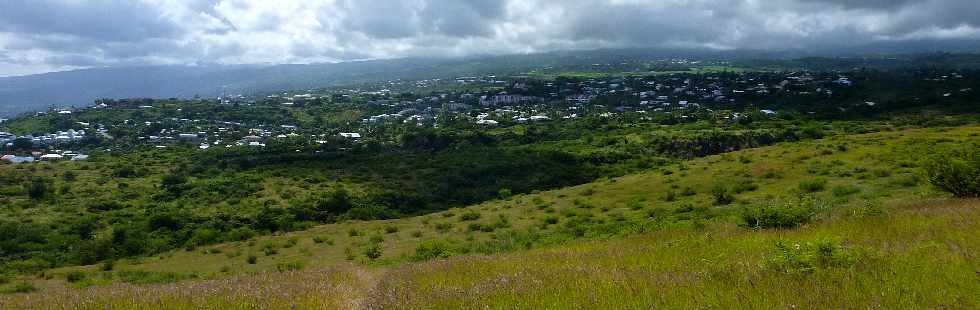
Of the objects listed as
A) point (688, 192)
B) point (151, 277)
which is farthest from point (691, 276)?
point (688, 192)

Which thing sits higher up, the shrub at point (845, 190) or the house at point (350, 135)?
the shrub at point (845, 190)

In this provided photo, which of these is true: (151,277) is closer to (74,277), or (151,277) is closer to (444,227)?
(74,277)

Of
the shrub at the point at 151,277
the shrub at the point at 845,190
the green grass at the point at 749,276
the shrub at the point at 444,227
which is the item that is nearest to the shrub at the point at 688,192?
the shrub at the point at 845,190

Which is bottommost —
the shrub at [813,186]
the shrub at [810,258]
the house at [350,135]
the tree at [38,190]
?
the tree at [38,190]

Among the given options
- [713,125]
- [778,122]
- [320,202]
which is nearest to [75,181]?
[320,202]

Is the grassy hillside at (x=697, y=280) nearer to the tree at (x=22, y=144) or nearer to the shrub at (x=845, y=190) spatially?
the shrub at (x=845, y=190)

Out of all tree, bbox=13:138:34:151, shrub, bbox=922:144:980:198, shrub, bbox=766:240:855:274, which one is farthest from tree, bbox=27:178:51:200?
shrub, bbox=922:144:980:198

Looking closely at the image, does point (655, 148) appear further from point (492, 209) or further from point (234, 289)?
point (234, 289)
